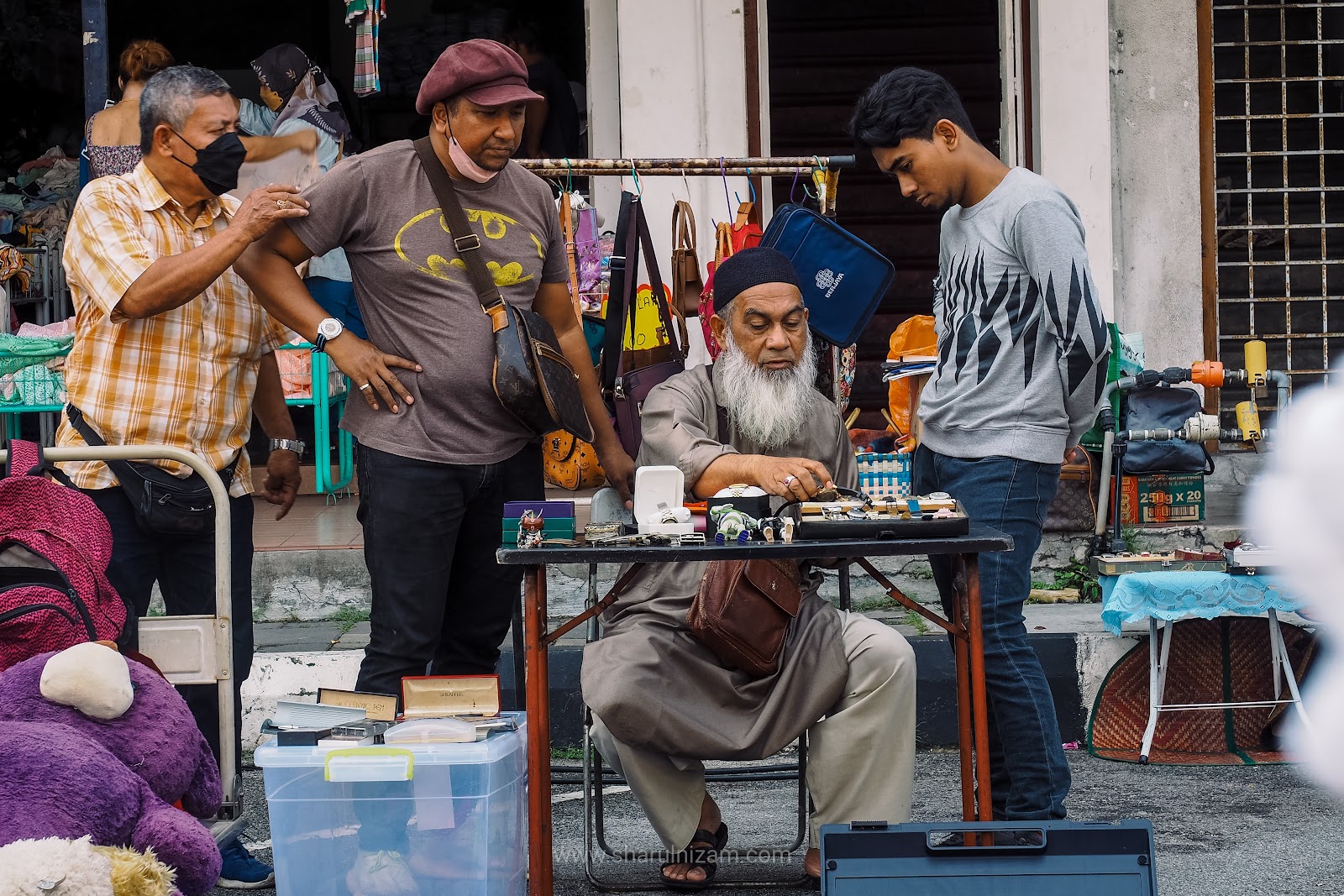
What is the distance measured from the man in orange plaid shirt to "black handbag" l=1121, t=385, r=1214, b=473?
146 inches

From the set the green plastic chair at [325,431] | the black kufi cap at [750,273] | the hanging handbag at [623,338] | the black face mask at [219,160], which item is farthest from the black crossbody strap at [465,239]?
the green plastic chair at [325,431]

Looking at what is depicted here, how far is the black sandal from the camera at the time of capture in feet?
11.6

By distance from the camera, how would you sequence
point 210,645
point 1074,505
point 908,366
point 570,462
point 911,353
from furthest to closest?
point 570,462 → point 911,353 → point 908,366 → point 1074,505 → point 210,645

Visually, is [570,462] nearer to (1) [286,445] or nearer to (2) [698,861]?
(1) [286,445]

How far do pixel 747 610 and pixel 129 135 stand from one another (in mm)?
4107

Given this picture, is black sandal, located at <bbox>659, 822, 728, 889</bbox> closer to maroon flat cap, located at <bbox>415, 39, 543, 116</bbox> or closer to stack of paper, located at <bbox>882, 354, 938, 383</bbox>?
maroon flat cap, located at <bbox>415, 39, 543, 116</bbox>

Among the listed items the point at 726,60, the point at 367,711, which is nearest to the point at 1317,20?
the point at 726,60

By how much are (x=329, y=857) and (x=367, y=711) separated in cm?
34

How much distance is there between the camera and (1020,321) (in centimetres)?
339

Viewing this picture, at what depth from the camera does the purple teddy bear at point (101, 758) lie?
2.47 meters

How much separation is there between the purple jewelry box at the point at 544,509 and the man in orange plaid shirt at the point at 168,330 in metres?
0.82

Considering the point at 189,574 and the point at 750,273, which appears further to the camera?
the point at 750,273

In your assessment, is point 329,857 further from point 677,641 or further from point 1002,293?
point 1002,293

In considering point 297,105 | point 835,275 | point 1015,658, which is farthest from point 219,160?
point 297,105
